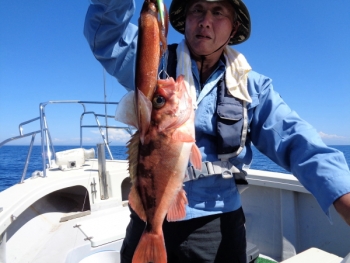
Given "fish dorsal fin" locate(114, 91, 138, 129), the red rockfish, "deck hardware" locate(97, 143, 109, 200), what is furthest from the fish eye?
"deck hardware" locate(97, 143, 109, 200)

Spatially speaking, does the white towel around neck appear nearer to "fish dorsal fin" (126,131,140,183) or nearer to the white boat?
"fish dorsal fin" (126,131,140,183)

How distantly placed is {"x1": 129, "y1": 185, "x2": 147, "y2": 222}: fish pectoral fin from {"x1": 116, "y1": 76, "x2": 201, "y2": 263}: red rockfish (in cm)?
2

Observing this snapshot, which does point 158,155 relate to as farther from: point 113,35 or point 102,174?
point 102,174

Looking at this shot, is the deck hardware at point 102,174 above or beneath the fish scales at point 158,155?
beneath

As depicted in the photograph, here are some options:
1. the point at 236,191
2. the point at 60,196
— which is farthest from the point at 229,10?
the point at 60,196

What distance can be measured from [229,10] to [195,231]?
61.3 inches

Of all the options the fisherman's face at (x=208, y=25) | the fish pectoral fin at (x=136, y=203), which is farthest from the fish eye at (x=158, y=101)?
the fisherman's face at (x=208, y=25)

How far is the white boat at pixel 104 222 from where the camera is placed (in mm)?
3473

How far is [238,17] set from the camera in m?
2.13

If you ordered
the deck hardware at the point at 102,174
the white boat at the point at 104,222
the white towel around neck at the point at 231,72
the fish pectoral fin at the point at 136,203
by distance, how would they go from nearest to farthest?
the fish pectoral fin at the point at 136,203 < the white towel around neck at the point at 231,72 < the white boat at the point at 104,222 < the deck hardware at the point at 102,174

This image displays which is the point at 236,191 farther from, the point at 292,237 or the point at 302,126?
the point at 292,237

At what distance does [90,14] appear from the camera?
67.0 inches

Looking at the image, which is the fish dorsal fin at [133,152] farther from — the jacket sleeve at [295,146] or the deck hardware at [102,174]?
the deck hardware at [102,174]

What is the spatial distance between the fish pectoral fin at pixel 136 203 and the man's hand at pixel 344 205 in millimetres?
969
